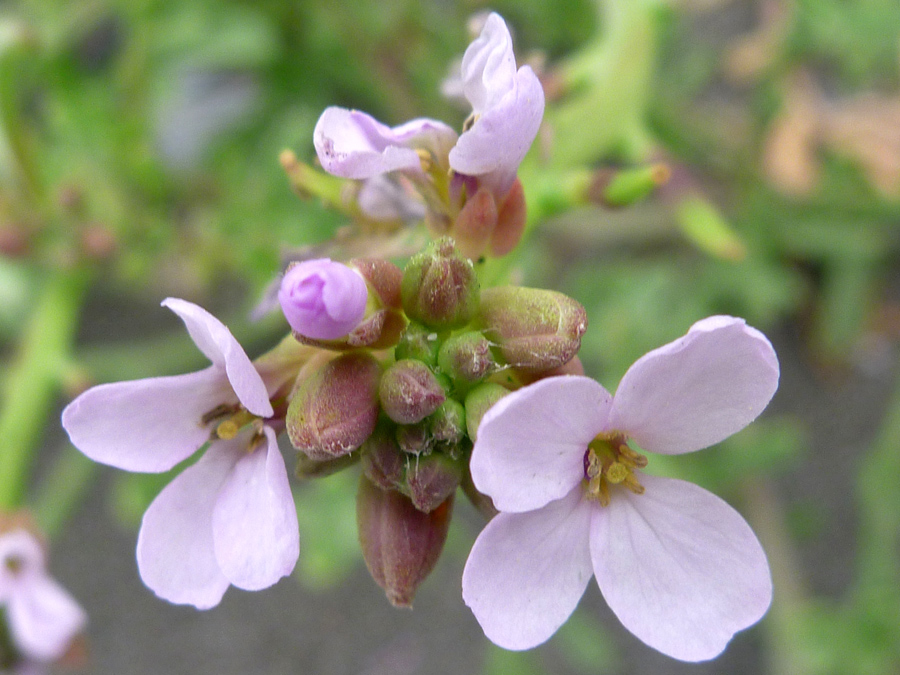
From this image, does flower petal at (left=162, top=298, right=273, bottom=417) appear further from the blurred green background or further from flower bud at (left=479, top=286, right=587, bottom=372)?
the blurred green background

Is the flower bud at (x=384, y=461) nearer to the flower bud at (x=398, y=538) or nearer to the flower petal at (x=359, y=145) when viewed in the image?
the flower bud at (x=398, y=538)

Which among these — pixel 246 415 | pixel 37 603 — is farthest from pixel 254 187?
pixel 246 415

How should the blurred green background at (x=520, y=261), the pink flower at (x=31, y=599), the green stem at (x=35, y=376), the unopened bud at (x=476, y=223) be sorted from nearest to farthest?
the unopened bud at (x=476, y=223) → the pink flower at (x=31, y=599) → the green stem at (x=35, y=376) → the blurred green background at (x=520, y=261)

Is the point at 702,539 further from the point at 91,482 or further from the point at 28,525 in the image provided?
the point at 91,482

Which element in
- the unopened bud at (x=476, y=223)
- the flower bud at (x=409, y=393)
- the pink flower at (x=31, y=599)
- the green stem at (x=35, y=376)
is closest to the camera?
the flower bud at (x=409, y=393)

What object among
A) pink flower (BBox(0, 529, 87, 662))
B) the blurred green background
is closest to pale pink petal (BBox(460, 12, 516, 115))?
the blurred green background

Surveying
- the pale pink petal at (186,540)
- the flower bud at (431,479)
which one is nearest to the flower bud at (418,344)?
the flower bud at (431,479)

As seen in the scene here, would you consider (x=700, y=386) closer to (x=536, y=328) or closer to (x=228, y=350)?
(x=536, y=328)
